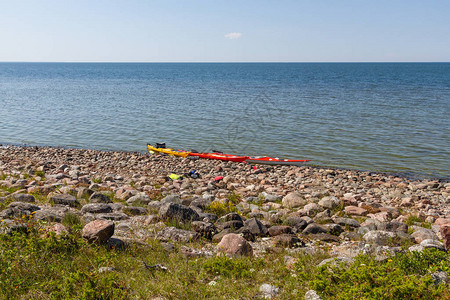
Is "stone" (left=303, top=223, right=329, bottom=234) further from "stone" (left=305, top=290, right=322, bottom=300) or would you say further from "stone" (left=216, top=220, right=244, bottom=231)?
"stone" (left=305, top=290, right=322, bottom=300)

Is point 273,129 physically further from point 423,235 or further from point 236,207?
point 423,235

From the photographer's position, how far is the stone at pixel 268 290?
524 centimetres

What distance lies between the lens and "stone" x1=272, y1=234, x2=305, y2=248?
7561 mm

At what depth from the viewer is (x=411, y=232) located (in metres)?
8.71

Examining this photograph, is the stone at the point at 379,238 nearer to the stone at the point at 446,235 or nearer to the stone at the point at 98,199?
the stone at the point at 446,235

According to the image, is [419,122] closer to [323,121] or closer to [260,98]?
[323,121]

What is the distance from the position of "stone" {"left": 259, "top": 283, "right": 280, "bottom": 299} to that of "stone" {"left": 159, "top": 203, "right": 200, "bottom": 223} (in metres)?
3.54

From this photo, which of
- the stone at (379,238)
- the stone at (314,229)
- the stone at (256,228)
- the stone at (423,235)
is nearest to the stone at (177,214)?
the stone at (256,228)

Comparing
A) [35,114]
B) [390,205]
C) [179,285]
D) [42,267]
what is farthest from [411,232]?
[35,114]

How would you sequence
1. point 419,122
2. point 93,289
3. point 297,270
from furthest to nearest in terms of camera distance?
1. point 419,122
2. point 297,270
3. point 93,289

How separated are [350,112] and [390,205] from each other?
2463cm

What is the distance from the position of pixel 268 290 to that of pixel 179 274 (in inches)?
57.5

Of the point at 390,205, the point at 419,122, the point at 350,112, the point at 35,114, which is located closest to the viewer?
the point at 390,205

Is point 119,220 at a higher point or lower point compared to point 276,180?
higher
